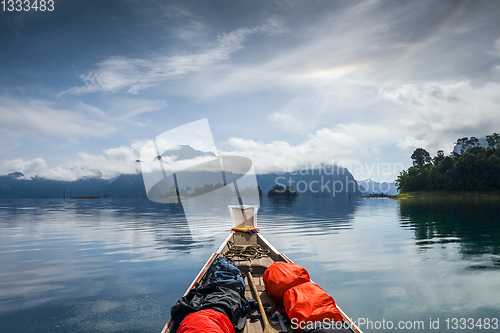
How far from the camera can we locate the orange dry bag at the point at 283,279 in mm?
6293

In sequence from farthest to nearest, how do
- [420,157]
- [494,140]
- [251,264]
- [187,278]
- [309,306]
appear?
1. [420,157]
2. [494,140]
3. [187,278]
4. [251,264]
5. [309,306]

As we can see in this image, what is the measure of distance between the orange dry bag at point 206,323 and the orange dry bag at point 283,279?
6.66ft

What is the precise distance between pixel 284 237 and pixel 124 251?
1314 cm

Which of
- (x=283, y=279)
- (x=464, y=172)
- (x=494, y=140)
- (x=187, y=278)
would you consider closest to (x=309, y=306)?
(x=283, y=279)

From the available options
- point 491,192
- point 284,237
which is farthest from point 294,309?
point 491,192

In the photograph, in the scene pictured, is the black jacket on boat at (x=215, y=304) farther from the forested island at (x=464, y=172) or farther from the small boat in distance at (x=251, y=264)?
the forested island at (x=464, y=172)

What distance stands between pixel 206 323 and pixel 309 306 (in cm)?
201

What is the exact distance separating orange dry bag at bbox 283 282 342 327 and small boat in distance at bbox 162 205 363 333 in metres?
0.38

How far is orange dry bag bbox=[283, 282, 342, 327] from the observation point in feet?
16.1

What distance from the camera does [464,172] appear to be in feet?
333

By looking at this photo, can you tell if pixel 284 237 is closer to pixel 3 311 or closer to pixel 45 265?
pixel 45 265

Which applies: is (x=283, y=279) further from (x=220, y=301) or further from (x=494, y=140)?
(x=494, y=140)

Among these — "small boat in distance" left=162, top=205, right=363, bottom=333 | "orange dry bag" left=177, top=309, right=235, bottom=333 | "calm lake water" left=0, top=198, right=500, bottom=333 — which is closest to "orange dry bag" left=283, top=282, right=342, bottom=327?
"small boat in distance" left=162, top=205, right=363, bottom=333

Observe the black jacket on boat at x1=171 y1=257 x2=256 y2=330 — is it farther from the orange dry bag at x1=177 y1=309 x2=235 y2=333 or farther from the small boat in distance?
the orange dry bag at x1=177 y1=309 x2=235 y2=333
